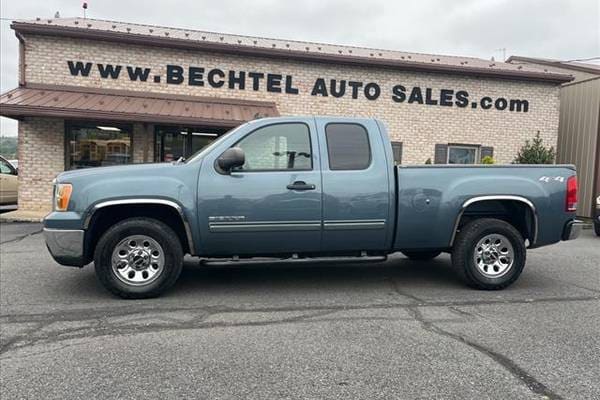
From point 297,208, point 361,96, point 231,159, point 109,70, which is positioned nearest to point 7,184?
point 109,70

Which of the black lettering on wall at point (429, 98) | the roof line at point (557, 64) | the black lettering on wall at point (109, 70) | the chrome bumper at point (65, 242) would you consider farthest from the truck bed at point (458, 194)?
the roof line at point (557, 64)

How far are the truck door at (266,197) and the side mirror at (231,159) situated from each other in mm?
99

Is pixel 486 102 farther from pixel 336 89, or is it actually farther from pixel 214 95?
pixel 214 95

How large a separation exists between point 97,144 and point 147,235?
29.5 feet

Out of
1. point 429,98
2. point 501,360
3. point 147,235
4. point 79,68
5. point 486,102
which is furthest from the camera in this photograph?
point 486,102

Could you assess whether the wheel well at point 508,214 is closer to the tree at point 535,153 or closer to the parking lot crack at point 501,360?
the parking lot crack at point 501,360

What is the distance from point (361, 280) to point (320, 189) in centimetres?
153

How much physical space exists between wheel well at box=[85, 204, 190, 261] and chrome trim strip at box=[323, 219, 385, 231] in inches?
62.2

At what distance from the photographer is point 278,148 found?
517cm

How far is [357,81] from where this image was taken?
1361 cm

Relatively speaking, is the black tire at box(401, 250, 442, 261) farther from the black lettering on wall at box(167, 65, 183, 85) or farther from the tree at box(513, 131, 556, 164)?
the tree at box(513, 131, 556, 164)

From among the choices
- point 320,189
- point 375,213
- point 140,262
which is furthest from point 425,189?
point 140,262

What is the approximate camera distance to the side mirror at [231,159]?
4.79 metres

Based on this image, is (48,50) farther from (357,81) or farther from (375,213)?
(375,213)
